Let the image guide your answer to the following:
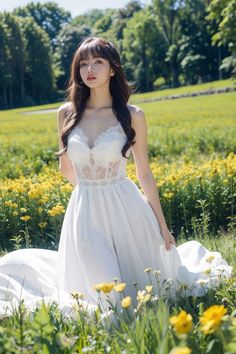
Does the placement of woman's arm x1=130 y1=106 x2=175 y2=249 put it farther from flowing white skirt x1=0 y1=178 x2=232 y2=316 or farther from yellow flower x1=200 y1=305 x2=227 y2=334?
yellow flower x1=200 y1=305 x2=227 y2=334

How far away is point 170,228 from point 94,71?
2723mm

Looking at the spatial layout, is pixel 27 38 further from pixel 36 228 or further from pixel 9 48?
pixel 36 228

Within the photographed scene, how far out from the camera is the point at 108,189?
402 centimetres

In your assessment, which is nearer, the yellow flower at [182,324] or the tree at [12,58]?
the yellow flower at [182,324]

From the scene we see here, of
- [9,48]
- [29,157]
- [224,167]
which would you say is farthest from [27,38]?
[224,167]

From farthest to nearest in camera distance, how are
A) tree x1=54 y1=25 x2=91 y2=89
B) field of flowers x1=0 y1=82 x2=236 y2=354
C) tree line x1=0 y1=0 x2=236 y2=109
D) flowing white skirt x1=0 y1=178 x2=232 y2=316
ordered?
tree x1=54 y1=25 x2=91 y2=89, tree line x1=0 y1=0 x2=236 y2=109, flowing white skirt x1=0 y1=178 x2=232 y2=316, field of flowers x1=0 y1=82 x2=236 y2=354

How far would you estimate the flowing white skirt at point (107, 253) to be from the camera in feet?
12.4

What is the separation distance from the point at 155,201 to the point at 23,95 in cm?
5973

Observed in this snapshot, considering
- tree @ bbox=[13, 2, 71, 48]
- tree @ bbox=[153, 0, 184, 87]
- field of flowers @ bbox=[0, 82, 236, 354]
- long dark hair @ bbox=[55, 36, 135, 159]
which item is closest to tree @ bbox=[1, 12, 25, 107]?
tree @ bbox=[153, 0, 184, 87]

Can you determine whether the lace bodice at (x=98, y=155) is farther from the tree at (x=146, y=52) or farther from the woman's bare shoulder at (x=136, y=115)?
the tree at (x=146, y=52)

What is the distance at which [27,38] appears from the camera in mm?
65750

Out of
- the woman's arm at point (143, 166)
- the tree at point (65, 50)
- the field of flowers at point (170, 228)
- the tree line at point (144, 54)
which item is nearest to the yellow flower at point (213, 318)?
the field of flowers at point (170, 228)

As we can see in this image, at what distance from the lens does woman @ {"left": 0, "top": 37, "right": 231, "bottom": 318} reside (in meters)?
3.88

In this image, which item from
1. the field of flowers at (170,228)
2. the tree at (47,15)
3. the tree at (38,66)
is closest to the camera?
the field of flowers at (170,228)
